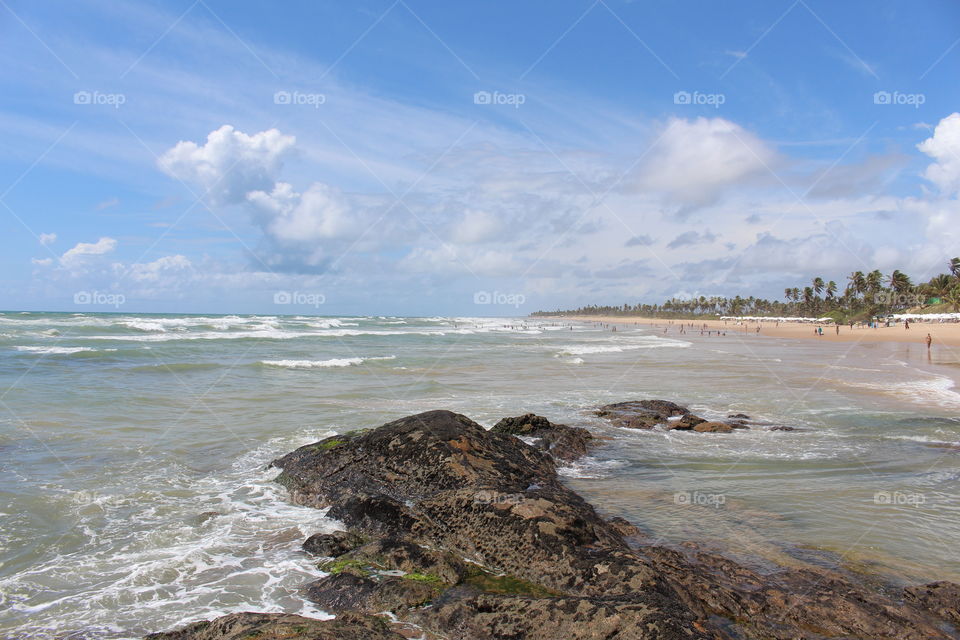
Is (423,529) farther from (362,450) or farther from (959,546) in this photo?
(959,546)

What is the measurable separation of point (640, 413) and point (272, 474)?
10328 millimetres

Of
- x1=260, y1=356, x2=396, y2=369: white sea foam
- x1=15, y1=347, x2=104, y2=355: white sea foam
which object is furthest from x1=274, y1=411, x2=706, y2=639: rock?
x1=15, y1=347, x2=104, y2=355: white sea foam

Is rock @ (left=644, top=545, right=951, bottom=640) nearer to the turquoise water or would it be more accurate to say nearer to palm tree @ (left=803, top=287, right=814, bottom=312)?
the turquoise water

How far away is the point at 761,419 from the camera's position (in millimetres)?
15961

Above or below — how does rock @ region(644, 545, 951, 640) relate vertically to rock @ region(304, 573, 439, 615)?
below

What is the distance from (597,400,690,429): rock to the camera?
14.8 metres

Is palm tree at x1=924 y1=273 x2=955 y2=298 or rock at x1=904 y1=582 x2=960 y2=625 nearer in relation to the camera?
rock at x1=904 y1=582 x2=960 y2=625

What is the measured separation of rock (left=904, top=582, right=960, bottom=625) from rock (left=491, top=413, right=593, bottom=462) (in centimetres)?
610


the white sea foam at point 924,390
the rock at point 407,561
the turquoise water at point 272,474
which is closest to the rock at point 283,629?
the turquoise water at point 272,474

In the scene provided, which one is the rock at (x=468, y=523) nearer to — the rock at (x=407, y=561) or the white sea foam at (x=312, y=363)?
the rock at (x=407, y=561)

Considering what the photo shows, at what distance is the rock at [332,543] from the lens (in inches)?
247

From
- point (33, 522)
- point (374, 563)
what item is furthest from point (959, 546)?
point (33, 522)

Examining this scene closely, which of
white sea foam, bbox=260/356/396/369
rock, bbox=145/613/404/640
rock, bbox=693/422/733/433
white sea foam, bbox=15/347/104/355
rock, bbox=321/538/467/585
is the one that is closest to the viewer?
rock, bbox=145/613/404/640

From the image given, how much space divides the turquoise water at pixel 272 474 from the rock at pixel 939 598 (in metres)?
0.55
